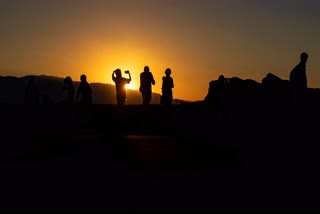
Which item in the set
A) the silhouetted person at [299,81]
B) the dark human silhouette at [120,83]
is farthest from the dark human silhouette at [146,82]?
the silhouetted person at [299,81]

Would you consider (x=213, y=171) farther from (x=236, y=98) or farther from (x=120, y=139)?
(x=236, y=98)

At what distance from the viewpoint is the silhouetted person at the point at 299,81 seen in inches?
762

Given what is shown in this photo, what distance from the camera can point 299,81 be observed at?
19.5 metres

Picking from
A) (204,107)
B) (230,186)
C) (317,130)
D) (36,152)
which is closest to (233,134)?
(317,130)

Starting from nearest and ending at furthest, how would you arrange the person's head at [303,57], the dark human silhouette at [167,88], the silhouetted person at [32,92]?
the person's head at [303,57] < the dark human silhouette at [167,88] < the silhouetted person at [32,92]

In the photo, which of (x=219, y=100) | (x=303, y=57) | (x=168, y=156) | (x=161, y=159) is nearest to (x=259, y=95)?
(x=219, y=100)

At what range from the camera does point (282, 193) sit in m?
11.4

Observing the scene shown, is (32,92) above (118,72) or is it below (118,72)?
below

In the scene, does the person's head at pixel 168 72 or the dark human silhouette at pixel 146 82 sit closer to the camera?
the person's head at pixel 168 72

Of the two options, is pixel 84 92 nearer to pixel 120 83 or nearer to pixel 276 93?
pixel 120 83

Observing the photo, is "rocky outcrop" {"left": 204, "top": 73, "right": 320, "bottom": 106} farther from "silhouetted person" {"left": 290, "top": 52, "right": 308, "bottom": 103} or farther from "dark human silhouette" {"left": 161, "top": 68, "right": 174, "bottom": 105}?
"dark human silhouette" {"left": 161, "top": 68, "right": 174, "bottom": 105}

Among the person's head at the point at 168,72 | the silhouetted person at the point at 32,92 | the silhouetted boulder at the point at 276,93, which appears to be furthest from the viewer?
the silhouetted person at the point at 32,92

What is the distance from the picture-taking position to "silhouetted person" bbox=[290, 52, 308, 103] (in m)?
19.3

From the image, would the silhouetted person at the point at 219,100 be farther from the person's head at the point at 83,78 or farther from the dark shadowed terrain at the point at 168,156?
the person's head at the point at 83,78
